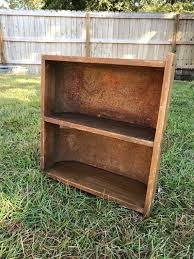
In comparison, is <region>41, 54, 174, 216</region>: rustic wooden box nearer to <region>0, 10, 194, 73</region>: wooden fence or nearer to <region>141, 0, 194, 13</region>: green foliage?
<region>0, 10, 194, 73</region>: wooden fence

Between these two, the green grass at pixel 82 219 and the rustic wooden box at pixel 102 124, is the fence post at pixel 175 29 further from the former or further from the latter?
the rustic wooden box at pixel 102 124

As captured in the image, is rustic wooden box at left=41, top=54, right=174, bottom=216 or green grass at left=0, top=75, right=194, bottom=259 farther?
rustic wooden box at left=41, top=54, right=174, bottom=216

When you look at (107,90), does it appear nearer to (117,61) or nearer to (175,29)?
(117,61)

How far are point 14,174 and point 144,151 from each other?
2.84 feet

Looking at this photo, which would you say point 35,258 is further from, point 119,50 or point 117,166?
point 119,50

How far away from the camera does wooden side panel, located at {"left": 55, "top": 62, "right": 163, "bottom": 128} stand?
4.98ft

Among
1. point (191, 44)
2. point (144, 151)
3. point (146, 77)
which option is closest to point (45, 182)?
point (144, 151)

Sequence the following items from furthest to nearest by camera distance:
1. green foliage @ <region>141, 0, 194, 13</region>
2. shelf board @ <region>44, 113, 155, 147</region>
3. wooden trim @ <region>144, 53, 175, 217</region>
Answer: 1. green foliage @ <region>141, 0, 194, 13</region>
2. shelf board @ <region>44, 113, 155, 147</region>
3. wooden trim @ <region>144, 53, 175, 217</region>

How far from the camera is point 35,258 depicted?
110cm

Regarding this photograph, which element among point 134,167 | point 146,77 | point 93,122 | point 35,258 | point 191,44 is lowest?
point 35,258

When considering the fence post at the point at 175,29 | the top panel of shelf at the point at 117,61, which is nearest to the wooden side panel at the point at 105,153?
the top panel of shelf at the point at 117,61

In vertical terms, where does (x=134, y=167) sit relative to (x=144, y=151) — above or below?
below

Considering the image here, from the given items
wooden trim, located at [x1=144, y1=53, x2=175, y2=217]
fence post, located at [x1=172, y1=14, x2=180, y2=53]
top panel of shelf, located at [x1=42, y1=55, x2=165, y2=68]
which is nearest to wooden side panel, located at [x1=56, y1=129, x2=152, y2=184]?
wooden trim, located at [x1=144, y1=53, x2=175, y2=217]

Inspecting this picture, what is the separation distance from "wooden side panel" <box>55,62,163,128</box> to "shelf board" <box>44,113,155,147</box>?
Answer: 74 millimetres
